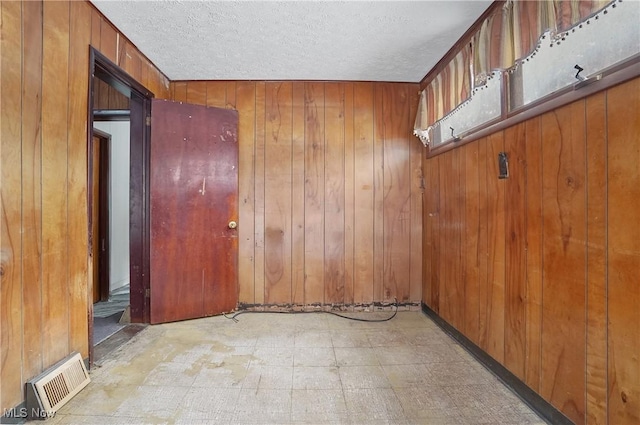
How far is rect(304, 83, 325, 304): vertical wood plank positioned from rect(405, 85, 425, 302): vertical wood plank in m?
0.88

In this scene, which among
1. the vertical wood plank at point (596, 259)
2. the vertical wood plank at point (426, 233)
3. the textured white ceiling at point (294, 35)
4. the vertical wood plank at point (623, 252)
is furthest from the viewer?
the vertical wood plank at point (426, 233)

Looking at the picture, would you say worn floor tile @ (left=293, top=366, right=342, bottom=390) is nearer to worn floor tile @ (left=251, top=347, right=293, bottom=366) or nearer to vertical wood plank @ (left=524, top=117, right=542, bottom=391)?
worn floor tile @ (left=251, top=347, right=293, bottom=366)

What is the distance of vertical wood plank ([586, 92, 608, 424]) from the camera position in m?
1.11

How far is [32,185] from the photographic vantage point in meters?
1.41

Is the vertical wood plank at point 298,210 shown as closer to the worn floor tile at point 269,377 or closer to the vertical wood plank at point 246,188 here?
the vertical wood plank at point 246,188

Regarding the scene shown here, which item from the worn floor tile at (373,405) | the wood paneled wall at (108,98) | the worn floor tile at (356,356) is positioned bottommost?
the worn floor tile at (373,405)

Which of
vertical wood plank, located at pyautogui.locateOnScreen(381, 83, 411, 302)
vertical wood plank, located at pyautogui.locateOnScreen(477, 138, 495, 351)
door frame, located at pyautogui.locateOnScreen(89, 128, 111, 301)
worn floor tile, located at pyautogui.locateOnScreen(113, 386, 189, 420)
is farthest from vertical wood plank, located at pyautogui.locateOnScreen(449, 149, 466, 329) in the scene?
door frame, located at pyautogui.locateOnScreen(89, 128, 111, 301)

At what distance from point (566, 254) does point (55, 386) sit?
254 centimetres

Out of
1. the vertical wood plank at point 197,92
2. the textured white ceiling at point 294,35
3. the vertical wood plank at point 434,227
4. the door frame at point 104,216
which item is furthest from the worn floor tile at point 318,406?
the door frame at point 104,216

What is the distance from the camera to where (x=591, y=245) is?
1.15 m

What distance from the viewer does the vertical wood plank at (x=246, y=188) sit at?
280 cm

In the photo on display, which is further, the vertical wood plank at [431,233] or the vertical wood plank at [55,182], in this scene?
the vertical wood plank at [431,233]

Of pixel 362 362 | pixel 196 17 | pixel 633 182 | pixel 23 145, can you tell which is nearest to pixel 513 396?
pixel 362 362

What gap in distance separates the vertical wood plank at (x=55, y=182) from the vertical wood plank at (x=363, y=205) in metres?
2.16
